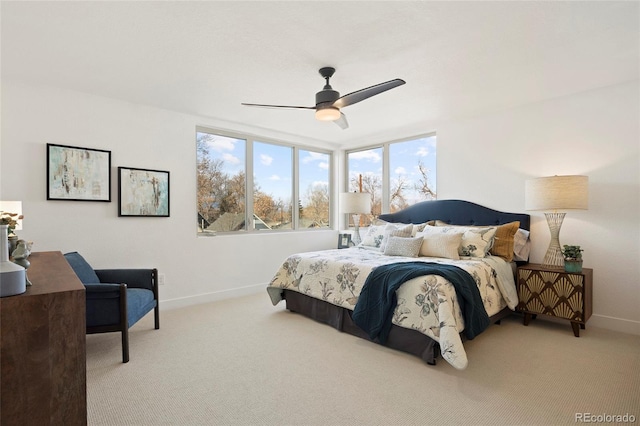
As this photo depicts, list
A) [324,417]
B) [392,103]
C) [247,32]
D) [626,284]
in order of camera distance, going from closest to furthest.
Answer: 1. [324,417]
2. [247,32]
3. [626,284]
4. [392,103]

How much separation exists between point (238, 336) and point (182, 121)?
2738 millimetres

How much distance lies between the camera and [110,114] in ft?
12.2

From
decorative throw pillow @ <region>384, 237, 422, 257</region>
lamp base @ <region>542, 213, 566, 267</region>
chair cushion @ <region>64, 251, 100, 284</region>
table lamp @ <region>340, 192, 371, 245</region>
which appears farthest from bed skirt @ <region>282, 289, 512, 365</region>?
chair cushion @ <region>64, 251, 100, 284</region>

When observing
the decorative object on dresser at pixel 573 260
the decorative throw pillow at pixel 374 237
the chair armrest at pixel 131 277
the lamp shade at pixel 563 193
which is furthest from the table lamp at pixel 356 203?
the chair armrest at pixel 131 277

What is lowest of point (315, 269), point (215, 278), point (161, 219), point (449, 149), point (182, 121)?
point (215, 278)

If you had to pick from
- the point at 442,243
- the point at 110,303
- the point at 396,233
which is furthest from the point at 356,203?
the point at 110,303

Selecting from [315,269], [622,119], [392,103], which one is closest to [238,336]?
[315,269]

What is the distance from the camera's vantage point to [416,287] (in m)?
2.72

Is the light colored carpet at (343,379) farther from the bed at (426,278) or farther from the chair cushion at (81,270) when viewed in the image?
the chair cushion at (81,270)

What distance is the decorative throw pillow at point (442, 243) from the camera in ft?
11.9

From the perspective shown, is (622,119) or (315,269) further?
(315,269)

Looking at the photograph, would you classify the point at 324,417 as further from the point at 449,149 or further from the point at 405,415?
the point at 449,149

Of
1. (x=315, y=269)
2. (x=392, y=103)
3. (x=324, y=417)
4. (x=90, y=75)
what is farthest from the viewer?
(x=392, y=103)

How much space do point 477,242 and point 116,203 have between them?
13.1 ft
